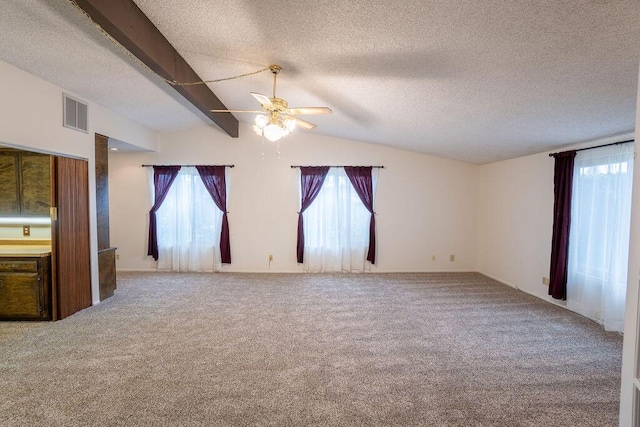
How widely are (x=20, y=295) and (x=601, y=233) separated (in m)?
6.71

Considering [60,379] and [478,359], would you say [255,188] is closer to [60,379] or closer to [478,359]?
[60,379]

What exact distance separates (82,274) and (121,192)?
7.80 ft

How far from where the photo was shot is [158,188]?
17.8ft

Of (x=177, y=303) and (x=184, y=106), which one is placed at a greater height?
(x=184, y=106)

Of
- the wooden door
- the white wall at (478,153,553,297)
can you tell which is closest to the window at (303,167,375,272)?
the white wall at (478,153,553,297)

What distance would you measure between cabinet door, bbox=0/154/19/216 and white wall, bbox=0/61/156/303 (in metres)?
0.73

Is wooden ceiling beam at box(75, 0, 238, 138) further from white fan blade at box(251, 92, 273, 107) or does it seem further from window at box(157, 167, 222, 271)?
window at box(157, 167, 222, 271)

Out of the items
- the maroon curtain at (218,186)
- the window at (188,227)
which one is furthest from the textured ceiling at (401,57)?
the window at (188,227)

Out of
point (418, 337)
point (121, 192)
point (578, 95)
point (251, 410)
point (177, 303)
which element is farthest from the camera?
point (121, 192)

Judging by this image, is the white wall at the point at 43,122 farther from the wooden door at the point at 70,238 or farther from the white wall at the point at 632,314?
the white wall at the point at 632,314

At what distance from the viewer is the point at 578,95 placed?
2418mm

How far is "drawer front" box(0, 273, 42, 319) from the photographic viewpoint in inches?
127

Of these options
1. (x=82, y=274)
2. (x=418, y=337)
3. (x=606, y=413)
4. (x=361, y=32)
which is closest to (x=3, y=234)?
(x=82, y=274)

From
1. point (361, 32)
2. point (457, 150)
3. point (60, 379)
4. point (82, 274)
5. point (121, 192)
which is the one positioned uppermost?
point (361, 32)
